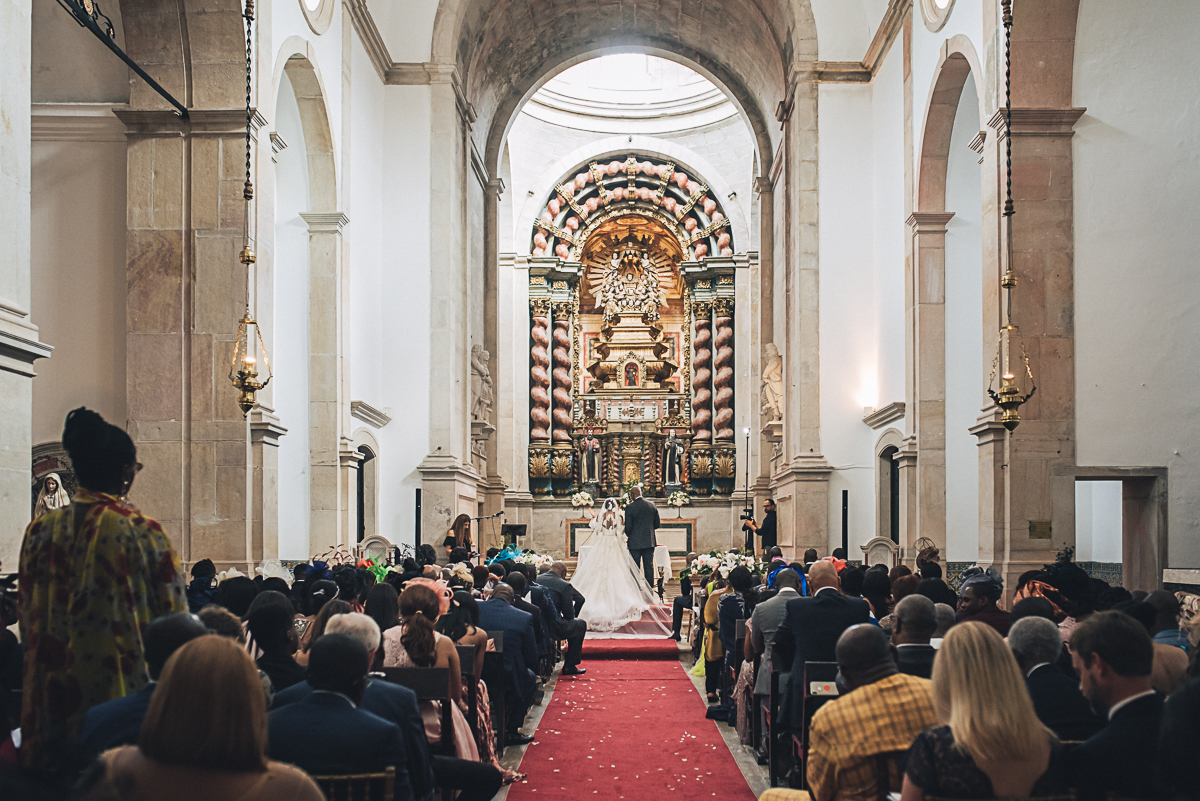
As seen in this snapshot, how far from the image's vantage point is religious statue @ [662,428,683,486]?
27.8 metres

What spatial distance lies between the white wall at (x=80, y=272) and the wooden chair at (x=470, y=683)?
597cm

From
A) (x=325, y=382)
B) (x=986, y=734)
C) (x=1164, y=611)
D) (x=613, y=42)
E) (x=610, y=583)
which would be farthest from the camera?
(x=613, y=42)

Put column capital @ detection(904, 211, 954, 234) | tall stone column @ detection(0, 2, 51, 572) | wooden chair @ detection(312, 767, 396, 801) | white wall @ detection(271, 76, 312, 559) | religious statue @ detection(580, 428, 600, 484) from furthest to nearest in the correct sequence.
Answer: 1. religious statue @ detection(580, 428, 600, 484)
2. column capital @ detection(904, 211, 954, 234)
3. white wall @ detection(271, 76, 312, 559)
4. tall stone column @ detection(0, 2, 51, 572)
5. wooden chair @ detection(312, 767, 396, 801)

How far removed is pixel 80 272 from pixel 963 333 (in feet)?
32.9

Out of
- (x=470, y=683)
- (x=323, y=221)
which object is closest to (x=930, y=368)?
(x=323, y=221)

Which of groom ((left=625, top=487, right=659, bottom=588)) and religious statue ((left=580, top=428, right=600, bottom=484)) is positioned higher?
religious statue ((left=580, top=428, right=600, bottom=484))

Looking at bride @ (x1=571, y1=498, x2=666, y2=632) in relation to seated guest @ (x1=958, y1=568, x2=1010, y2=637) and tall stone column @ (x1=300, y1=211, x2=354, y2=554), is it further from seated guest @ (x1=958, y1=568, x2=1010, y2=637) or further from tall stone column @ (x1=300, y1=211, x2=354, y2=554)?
seated guest @ (x1=958, y1=568, x2=1010, y2=637)

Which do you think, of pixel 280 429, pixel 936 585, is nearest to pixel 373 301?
pixel 280 429

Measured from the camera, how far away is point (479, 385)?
68.4ft

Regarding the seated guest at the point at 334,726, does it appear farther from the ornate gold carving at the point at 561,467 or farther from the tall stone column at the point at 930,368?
the ornate gold carving at the point at 561,467

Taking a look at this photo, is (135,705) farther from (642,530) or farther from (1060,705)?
(642,530)

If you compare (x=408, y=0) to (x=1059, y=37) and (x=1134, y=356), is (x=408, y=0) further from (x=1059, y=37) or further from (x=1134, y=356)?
(x=1134, y=356)

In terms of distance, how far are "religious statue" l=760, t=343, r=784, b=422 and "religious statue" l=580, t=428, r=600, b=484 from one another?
25.6ft

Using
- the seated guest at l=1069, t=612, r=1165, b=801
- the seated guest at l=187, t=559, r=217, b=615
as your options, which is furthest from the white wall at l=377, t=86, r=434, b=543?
the seated guest at l=1069, t=612, r=1165, b=801
